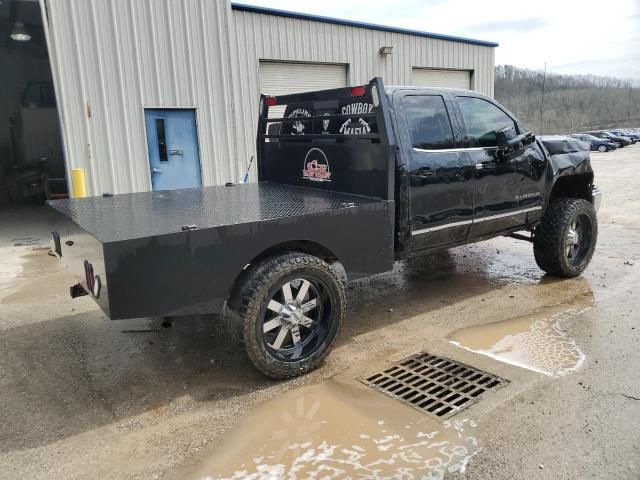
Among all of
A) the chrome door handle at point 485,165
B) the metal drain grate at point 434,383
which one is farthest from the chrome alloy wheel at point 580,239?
the metal drain grate at point 434,383

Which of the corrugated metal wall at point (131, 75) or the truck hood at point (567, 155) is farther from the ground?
the corrugated metal wall at point (131, 75)

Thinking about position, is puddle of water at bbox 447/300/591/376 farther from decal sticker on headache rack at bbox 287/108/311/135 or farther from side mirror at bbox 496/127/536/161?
decal sticker on headache rack at bbox 287/108/311/135

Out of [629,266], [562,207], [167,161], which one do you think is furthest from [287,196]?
[167,161]

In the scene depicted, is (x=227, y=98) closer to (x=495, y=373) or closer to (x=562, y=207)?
(x=562, y=207)

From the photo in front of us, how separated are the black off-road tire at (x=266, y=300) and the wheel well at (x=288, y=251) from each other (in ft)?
0.08

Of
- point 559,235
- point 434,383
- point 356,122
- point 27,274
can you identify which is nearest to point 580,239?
point 559,235

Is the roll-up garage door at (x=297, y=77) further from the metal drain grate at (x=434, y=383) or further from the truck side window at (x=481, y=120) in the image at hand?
the metal drain grate at (x=434, y=383)

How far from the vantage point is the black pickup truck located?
311cm

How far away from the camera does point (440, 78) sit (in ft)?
45.9

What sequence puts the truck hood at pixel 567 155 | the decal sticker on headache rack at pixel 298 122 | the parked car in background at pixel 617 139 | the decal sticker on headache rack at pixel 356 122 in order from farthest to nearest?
the parked car in background at pixel 617 139
the truck hood at pixel 567 155
the decal sticker on headache rack at pixel 298 122
the decal sticker on headache rack at pixel 356 122

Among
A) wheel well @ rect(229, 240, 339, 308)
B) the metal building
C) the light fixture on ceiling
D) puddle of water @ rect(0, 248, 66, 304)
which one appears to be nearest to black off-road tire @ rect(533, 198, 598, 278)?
wheel well @ rect(229, 240, 339, 308)

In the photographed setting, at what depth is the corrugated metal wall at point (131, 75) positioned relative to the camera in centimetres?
834

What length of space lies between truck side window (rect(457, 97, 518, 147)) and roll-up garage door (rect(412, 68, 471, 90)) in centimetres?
837

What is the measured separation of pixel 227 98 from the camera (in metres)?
9.96
